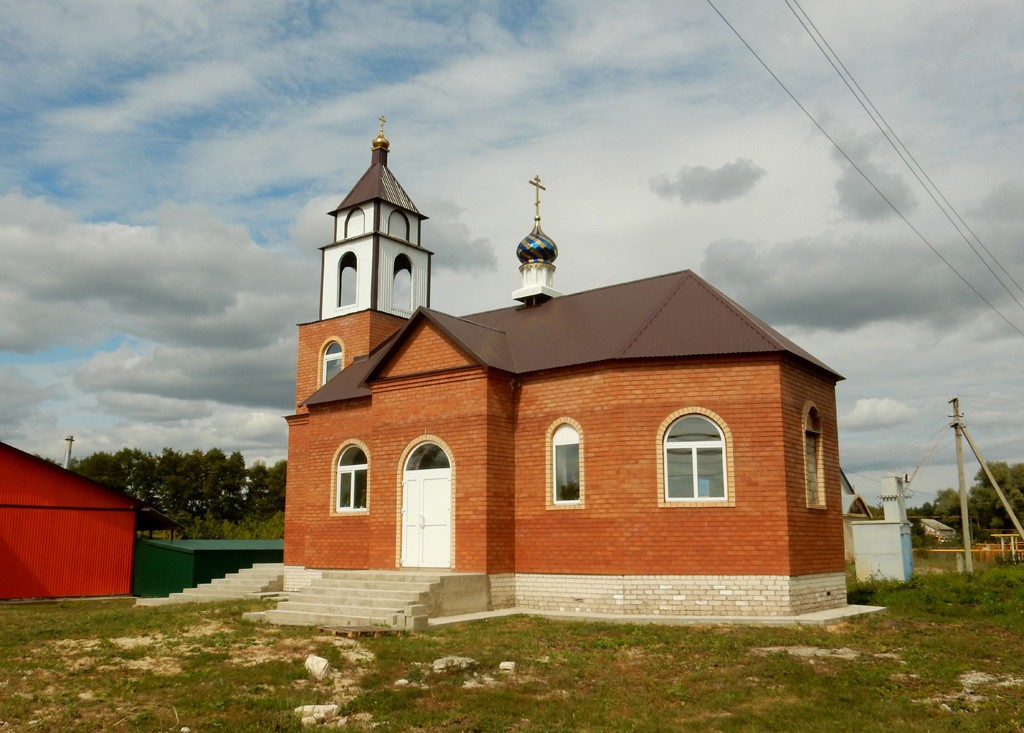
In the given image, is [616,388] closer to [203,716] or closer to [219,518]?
[203,716]

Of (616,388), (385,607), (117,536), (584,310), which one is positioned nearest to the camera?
(385,607)

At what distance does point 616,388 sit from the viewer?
1550cm

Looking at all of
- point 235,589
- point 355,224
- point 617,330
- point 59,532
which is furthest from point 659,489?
point 59,532

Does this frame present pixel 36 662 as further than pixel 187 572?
No

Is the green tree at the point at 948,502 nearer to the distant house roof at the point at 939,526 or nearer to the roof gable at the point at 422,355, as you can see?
the distant house roof at the point at 939,526

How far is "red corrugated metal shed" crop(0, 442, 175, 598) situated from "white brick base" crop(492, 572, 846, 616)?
48.2 ft

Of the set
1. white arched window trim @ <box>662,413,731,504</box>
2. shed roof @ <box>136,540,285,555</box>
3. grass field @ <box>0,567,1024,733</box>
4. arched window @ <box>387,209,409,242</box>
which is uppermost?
arched window @ <box>387,209,409,242</box>

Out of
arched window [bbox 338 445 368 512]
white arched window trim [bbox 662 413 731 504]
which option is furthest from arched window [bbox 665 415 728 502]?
arched window [bbox 338 445 368 512]

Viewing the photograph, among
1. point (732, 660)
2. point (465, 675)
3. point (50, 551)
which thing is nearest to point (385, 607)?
point (465, 675)

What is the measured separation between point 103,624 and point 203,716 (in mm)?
7421

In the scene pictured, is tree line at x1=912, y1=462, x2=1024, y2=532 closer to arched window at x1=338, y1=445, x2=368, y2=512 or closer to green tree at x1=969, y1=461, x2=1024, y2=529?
green tree at x1=969, y1=461, x2=1024, y2=529

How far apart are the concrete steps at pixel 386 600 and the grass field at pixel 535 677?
76 cm

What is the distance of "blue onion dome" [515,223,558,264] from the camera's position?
20.2 metres

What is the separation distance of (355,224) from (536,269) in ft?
19.0
